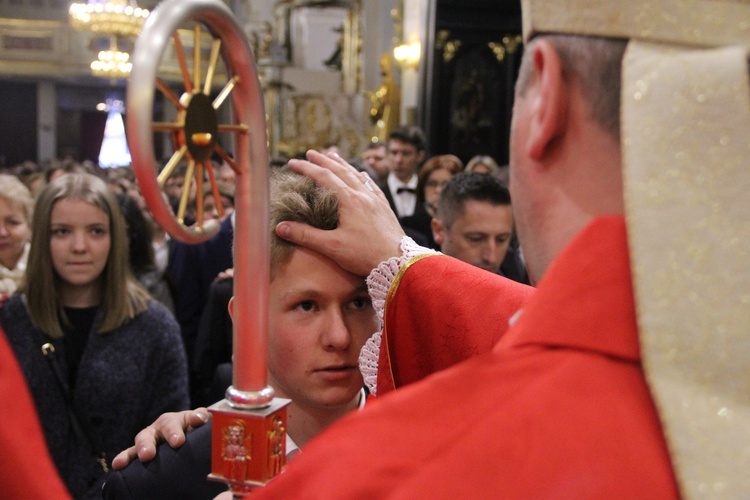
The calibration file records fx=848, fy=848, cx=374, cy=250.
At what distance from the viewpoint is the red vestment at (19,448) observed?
34.9 inches

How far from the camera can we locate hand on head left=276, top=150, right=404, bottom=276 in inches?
66.2

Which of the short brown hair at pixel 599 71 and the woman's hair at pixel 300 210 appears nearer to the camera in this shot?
the short brown hair at pixel 599 71

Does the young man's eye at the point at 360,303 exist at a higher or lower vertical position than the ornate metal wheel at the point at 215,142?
lower

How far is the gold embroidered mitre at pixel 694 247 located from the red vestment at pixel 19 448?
2.10ft

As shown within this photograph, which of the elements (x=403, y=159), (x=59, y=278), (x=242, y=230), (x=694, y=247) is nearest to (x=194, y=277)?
(x=59, y=278)

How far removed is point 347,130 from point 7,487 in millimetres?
14483

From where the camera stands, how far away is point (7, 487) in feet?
2.91

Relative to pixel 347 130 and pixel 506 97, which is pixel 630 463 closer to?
pixel 506 97

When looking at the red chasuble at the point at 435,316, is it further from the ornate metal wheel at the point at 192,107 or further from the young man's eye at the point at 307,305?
the ornate metal wheel at the point at 192,107

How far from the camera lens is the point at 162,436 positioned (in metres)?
1.79

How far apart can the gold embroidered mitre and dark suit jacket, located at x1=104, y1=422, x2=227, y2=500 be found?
3.73ft

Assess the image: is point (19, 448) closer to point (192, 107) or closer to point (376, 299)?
point (192, 107)

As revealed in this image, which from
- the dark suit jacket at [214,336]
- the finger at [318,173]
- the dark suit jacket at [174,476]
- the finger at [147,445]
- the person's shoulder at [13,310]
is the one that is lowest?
the dark suit jacket at [214,336]

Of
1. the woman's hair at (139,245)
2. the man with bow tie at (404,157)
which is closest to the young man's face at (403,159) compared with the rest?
the man with bow tie at (404,157)
